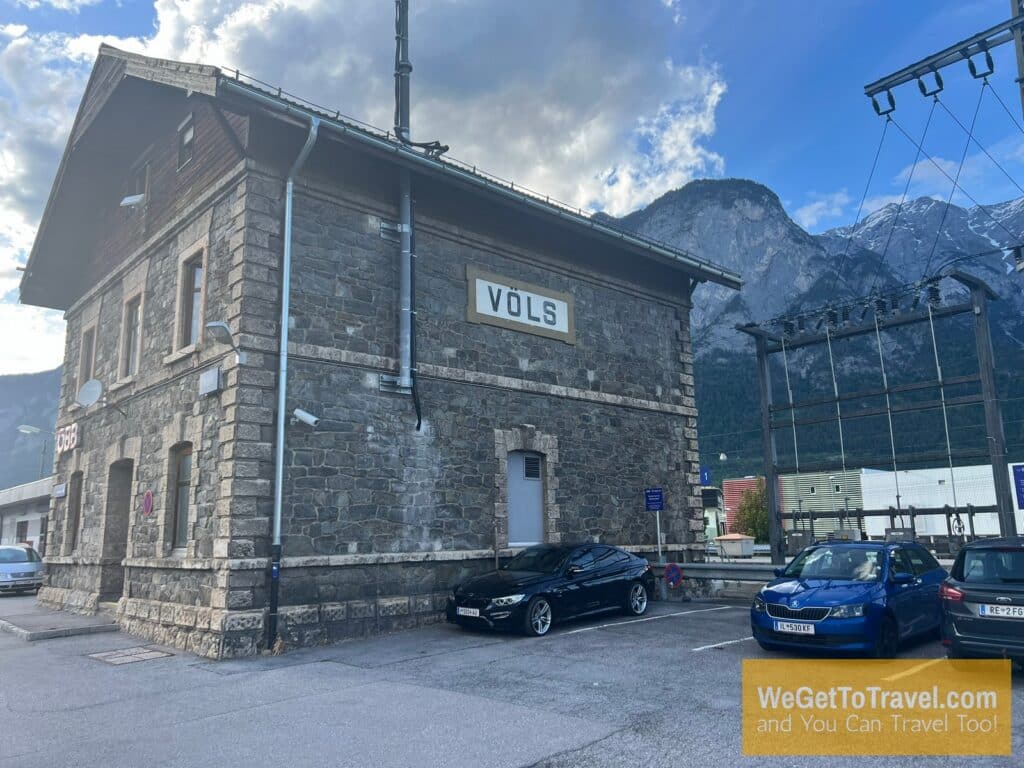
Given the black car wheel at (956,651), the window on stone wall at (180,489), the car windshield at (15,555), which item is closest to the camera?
the black car wheel at (956,651)

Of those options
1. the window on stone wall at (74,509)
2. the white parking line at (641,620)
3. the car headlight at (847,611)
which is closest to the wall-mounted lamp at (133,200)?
the window on stone wall at (74,509)

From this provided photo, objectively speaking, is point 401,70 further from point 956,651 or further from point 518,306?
point 956,651

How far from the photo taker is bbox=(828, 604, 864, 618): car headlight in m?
8.52

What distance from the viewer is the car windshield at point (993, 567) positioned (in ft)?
24.9

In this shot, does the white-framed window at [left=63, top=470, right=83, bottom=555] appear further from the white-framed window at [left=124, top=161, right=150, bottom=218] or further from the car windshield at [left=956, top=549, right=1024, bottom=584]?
the car windshield at [left=956, top=549, right=1024, bottom=584]

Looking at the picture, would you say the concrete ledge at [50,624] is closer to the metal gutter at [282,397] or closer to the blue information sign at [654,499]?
the metal gutter at [282,397]

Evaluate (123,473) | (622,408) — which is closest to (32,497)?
(123,473)

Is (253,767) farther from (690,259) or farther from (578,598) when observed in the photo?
(690,259)

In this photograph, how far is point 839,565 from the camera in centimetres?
965

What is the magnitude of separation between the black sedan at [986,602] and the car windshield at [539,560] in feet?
18.9

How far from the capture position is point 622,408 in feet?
56.1

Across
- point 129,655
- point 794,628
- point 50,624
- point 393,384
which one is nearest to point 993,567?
point 794,628

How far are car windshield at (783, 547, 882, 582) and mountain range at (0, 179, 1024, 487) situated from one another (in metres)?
38.3

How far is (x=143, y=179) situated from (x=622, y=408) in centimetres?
1173
